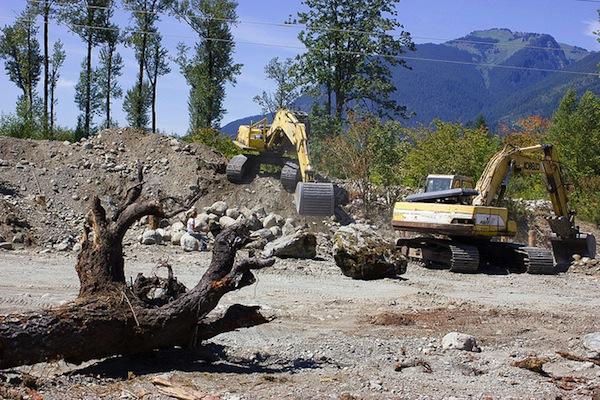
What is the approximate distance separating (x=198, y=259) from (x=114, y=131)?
1151 centimetres

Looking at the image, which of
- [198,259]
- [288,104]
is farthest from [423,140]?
[198,259]

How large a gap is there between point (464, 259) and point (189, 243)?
5963 mm

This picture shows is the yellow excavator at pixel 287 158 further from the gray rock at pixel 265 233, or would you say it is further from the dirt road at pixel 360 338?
the dirt road at pixel 360 338

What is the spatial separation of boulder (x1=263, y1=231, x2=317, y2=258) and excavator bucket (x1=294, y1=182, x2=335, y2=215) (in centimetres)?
418

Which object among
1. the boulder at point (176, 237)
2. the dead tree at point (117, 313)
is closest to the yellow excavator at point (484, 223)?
the boulder at point (176, 237)

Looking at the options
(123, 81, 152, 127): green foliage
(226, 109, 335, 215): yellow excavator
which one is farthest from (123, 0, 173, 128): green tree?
(226, 109, 335, 215): yellow excavator

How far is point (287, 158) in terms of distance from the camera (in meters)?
23.6

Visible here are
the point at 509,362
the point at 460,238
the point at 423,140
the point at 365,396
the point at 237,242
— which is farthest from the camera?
the point at 423,140

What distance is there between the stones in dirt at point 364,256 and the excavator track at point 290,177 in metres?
7.20

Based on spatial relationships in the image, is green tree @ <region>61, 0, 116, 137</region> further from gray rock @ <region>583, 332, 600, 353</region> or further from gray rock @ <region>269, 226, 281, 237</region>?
gray rock @ <region>583, 332, 600, 353</region>

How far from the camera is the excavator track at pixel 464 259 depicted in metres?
16.4

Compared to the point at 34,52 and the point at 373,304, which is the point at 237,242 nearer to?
the point at 373,304

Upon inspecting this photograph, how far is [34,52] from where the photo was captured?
40156 millimetres

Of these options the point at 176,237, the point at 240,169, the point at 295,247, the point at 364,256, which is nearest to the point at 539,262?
the point at 364,256
